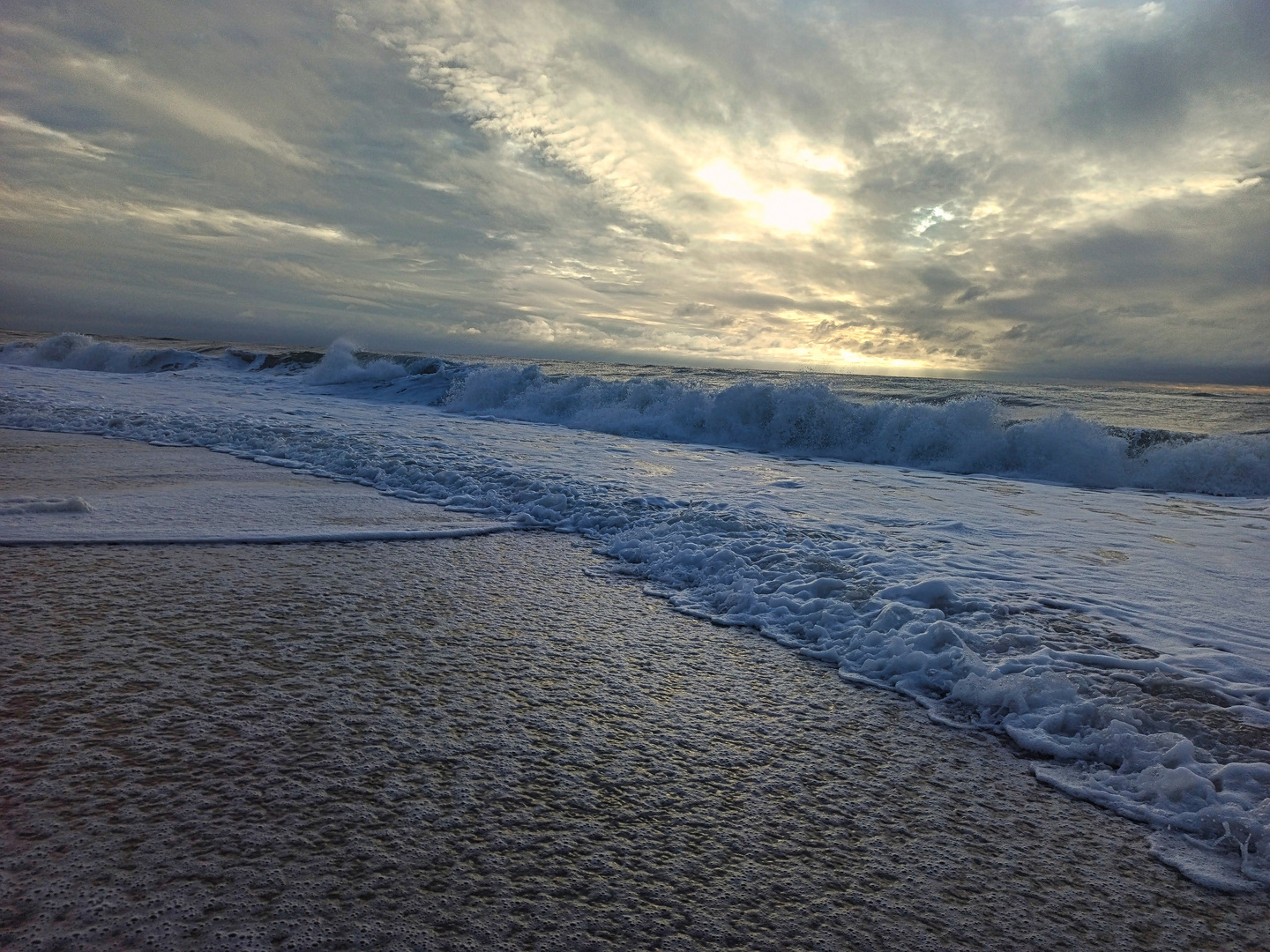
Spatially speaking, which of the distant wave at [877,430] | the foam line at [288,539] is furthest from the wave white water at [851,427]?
the foam line at [288,539]

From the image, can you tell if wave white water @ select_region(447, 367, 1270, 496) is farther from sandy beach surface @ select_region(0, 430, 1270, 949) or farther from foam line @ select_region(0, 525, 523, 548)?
sandy beach surface @ select_region(0, 430, 1270, 949)

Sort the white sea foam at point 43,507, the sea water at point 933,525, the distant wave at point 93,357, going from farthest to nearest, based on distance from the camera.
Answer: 1. the distant wave at point 93,357
2. the white sea foam at point 43,507
3. the sea water at point 933,525

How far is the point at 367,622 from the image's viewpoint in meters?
3.56

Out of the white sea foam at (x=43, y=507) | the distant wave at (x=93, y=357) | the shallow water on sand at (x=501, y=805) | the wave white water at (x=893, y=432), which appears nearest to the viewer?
the shallow water on sand at (x=501, y=805)

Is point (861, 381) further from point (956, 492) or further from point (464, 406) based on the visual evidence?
point (956, 492)

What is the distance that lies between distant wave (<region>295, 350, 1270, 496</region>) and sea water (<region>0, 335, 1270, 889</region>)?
2.1 inches

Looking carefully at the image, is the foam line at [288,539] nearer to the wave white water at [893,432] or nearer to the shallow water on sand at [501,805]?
the shallow water on sand at [501,805]

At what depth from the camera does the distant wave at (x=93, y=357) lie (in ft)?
82.9

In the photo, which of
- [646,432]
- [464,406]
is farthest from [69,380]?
[646,432]

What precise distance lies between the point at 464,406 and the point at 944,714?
55.1 feet

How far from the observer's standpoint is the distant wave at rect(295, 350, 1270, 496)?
454 inches

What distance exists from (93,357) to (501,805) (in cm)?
3103

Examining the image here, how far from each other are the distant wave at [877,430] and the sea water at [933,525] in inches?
2.1

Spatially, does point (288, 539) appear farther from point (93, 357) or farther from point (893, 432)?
point (93, 357)
